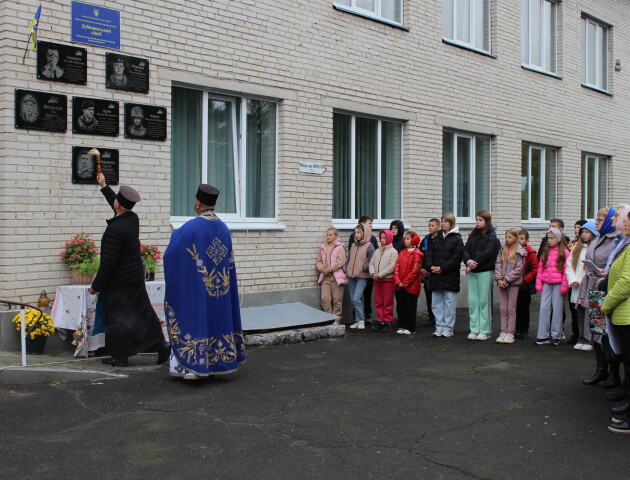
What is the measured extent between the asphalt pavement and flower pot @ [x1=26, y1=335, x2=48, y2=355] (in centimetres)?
64

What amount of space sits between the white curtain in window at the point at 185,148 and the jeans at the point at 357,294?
2.74 metres

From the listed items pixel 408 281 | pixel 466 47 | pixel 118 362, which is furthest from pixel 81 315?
pixel 466 47

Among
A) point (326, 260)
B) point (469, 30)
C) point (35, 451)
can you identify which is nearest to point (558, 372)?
point (326, 260)

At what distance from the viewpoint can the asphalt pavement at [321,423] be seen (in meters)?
4.62

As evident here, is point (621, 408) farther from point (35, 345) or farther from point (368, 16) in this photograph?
point (368, 16)

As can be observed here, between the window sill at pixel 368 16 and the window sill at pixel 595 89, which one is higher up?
the window sill at pixel 595 89

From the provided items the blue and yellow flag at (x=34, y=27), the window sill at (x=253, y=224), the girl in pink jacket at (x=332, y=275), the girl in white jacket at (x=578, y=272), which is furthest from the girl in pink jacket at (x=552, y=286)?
the blue and yellow flag at (x=34, y=27)

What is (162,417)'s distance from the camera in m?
5.70

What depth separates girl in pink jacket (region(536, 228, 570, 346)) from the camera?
31.2 feet

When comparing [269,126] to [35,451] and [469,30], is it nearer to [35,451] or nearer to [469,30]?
[469,30]

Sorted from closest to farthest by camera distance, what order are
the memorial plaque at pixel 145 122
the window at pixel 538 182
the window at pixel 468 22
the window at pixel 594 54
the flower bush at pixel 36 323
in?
the flower bush at pixel 36 323
the memorial plaque at pixel 145 122
the window at pixel 468 22
the window at pixel 538 182
the window at pixel 594 54

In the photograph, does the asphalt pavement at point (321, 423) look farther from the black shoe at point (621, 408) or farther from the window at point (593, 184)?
the window at point (593, 184)

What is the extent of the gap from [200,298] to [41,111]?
316 cm

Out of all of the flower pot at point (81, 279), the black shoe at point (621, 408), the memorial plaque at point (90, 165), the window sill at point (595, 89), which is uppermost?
the window sill at point (595, 89)
